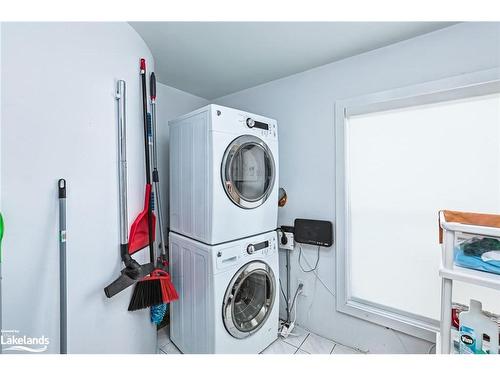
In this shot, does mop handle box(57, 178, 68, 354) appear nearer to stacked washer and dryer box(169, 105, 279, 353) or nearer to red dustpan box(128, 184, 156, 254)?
red dustpan box(128, 184, 156, 254)

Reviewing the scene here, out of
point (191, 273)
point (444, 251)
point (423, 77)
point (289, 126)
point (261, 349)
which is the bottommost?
point (261, 349)

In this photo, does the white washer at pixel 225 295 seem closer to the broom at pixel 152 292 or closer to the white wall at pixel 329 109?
the broom at pixel 152 292

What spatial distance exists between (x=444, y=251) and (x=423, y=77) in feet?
3.57

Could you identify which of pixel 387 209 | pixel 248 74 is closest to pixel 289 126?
pixel 248 74

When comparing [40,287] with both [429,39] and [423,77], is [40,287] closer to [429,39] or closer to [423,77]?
[423,77]

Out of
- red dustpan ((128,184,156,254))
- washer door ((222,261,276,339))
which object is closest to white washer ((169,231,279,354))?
washer door ((222,261,276,339))

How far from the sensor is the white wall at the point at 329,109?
1253 mm

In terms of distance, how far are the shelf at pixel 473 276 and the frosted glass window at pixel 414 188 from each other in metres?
0.67

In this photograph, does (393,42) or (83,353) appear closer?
(83,353)

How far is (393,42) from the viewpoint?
4.66ft

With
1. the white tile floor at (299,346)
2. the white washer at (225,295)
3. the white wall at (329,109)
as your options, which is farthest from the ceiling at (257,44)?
the white tile floor at (299,346)

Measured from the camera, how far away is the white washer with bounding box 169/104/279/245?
1337 millimetres

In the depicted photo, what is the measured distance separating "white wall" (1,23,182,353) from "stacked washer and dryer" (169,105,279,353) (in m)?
0.34

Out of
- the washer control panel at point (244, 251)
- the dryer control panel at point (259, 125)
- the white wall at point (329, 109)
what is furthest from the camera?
the dryer control panel at point (259, 125)
